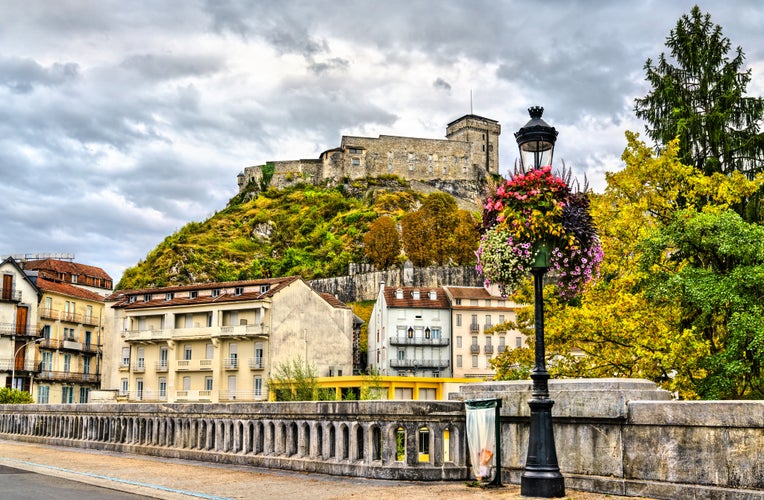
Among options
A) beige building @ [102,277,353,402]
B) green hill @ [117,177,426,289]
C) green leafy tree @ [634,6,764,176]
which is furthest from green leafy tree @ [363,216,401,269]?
green leafy tree @ [634,6,764,176]

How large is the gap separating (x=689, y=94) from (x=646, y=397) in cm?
2119

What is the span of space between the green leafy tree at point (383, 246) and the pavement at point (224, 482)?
8467 cm

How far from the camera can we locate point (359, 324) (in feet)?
267

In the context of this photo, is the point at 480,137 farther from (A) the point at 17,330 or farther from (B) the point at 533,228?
(B) the point at 533,228

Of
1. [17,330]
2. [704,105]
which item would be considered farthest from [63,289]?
[704,105]

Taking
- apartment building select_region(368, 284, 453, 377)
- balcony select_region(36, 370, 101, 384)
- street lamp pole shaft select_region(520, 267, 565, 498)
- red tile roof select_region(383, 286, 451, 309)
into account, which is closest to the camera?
street lamp pole shaft select_region(520, 267, 565, 498)

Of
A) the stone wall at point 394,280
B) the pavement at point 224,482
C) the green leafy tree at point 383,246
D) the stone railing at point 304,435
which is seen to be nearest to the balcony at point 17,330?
the stone wall at point 394,280

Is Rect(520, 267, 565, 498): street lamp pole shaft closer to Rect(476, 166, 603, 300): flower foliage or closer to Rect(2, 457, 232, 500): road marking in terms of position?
Rect(476, 166, 603, 300): flower foliage

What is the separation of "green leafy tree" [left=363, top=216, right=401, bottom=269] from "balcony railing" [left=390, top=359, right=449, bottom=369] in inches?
935

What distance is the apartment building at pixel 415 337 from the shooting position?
78.5 meters

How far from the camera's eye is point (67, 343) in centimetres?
7175

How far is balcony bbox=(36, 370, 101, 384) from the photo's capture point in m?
69.1

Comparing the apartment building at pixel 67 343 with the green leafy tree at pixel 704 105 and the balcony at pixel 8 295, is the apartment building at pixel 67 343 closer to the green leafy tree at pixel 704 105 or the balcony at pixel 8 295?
the balcony at pixel 8 295

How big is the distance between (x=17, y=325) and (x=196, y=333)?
17.2 m
